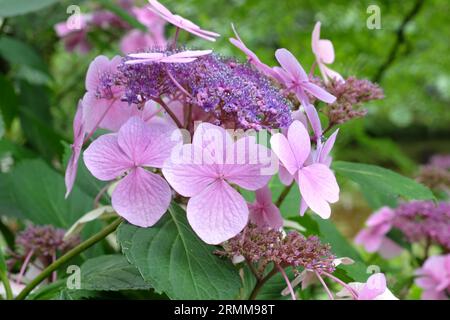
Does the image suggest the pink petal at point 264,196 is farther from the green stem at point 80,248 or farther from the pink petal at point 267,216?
the green stem at point 80,248

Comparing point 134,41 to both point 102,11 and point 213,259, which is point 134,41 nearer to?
point 102,11

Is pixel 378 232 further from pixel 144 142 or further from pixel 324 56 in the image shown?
pixel 144 142

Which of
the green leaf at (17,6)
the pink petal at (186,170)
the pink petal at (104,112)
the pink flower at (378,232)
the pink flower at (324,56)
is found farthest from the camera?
the pink flower at (378,232)

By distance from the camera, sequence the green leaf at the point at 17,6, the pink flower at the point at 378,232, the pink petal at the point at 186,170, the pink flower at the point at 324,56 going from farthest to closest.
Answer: the pink flower at the point at 378,232, the green leaf at the point at 17,6, the pink flower at the point at 324,56, the pink petal at the point at 186,170

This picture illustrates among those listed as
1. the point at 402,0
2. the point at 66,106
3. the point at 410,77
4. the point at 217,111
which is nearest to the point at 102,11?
the point at 66,106

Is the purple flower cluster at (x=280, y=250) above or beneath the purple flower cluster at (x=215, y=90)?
beneath

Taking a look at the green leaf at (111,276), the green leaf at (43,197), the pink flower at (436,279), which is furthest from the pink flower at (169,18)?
the pink flower at (436,279)

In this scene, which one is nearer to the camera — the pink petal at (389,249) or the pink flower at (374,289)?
the pink flower at (374,289)

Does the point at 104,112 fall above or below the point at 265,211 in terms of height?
above

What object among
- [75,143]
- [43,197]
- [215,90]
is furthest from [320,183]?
[43,197]
